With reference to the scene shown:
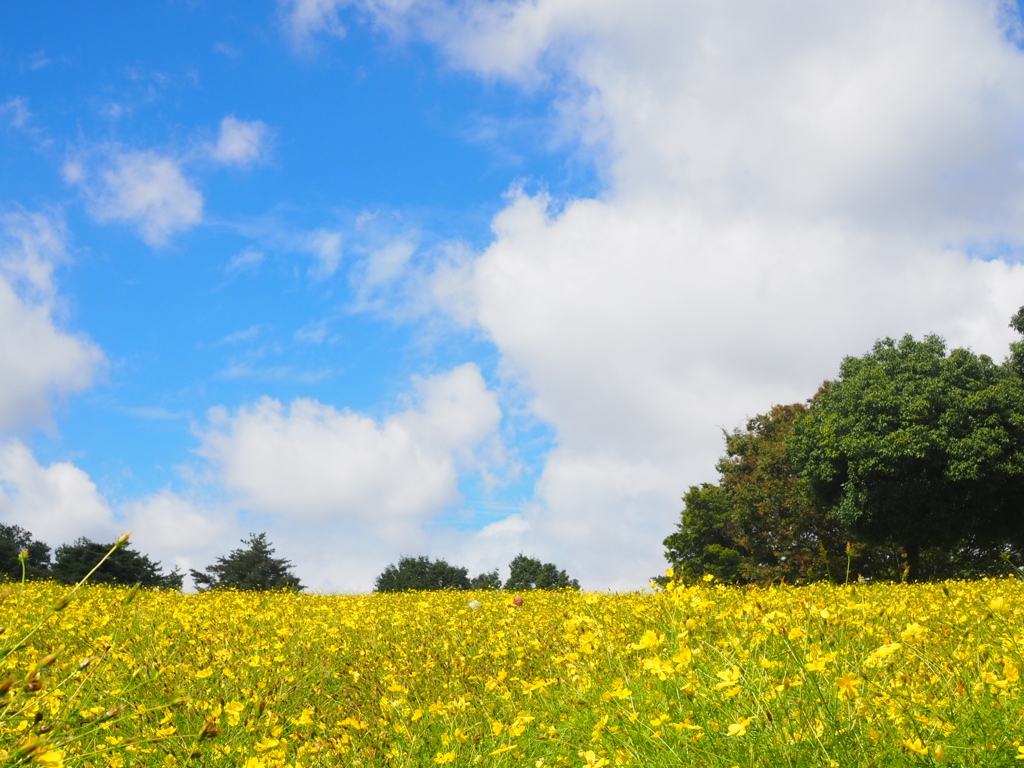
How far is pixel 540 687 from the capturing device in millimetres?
4469

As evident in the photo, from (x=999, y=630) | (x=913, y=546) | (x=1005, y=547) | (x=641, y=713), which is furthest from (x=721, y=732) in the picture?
(x=1005, y=547)

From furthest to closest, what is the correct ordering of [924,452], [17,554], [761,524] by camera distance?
1. [761,524]
2. [17,554]
3. [924,452]

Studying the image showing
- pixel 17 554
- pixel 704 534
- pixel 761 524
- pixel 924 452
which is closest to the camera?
pixel 924 452

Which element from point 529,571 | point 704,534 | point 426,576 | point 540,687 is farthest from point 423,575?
point 540,687

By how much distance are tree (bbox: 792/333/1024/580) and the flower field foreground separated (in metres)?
13.2

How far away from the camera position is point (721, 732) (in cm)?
350

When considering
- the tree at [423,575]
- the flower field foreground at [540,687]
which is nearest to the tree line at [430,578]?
the tree at [423,575]

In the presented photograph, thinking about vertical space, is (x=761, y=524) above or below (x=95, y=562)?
above

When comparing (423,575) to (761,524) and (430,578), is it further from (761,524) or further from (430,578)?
(761,524)

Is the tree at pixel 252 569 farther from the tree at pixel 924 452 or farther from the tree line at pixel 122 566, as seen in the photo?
the tree at pixel 924 452

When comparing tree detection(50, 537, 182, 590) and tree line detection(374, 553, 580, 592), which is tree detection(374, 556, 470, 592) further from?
tree detection(50, 537, 182, 590)

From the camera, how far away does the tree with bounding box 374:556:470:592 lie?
145ft

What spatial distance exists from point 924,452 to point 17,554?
30028 millimetres

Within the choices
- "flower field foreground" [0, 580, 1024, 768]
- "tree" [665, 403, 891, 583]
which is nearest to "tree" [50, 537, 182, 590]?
"flower field foreground" [0, 580, 1024, 768]
